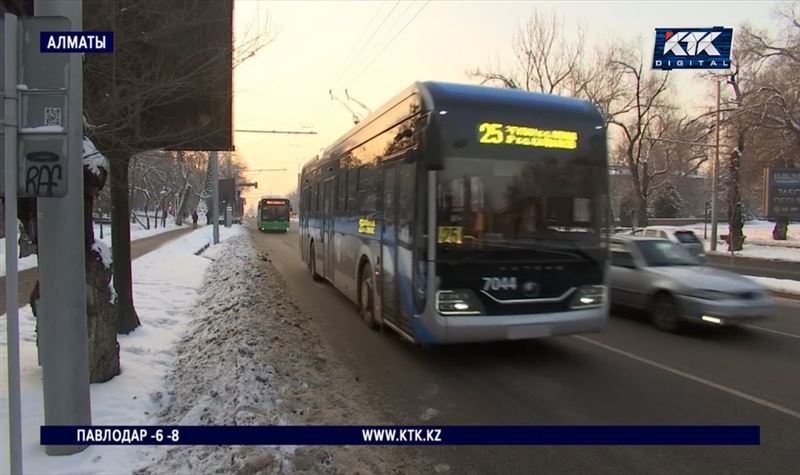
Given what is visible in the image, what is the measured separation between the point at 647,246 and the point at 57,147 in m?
9.45

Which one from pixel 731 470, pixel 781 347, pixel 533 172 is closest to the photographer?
pixel 731 470

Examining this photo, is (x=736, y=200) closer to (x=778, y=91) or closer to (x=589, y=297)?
(x=778, y=91)

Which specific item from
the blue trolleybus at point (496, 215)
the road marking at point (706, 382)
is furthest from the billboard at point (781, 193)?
the blue trolleybus at point (496, 215)

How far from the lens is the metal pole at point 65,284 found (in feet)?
12.0

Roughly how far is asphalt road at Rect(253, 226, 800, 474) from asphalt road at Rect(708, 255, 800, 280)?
1207 centimetres

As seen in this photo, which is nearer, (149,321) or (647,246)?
(149,321)

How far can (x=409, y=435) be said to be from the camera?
480 cm

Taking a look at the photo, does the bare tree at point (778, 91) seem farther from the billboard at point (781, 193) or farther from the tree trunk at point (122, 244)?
the tree trunk at point (122, 244)

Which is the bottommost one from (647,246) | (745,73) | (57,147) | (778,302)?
(778,302)

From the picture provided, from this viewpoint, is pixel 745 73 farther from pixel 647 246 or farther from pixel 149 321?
pixel 149 321

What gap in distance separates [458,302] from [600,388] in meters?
1.76

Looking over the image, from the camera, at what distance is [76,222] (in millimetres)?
3736

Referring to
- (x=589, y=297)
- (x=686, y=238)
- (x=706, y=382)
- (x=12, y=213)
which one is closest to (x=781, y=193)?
(x=686, y=238)

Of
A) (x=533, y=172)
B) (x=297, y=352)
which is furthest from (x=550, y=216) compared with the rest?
(x=297, y=352)
